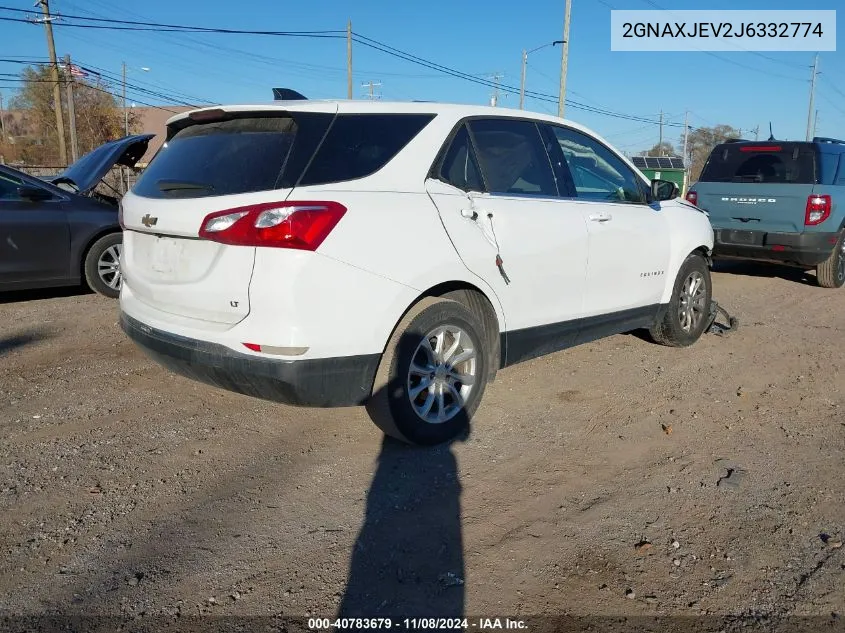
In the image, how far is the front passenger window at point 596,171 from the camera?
184 inches

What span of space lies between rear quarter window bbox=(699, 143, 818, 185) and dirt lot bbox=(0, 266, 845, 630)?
4.55 meters

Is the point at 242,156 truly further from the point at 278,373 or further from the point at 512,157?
the point at 512,157

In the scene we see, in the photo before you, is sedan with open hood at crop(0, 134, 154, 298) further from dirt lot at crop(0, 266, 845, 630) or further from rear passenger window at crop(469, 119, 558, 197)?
rear passenger window at crop(469, 119, 558, 197)

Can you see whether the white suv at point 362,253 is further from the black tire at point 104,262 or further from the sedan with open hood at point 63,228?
the black tire at point 104,262

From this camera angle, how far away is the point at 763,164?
30.0ft

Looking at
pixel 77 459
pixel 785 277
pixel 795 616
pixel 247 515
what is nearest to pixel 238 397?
pixel 77 459

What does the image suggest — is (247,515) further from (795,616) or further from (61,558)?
(795,616)

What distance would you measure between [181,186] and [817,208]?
→ 788cm

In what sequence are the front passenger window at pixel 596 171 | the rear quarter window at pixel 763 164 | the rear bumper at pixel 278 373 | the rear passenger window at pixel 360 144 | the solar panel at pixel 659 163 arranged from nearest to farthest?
1. the rear bumper at pixel 278 373
2. the rear passenger window at pixel 360 144
3. the front passenger window at pixel 596 171
4. the rear quarter window at pixel 763 164
5. the solar panel at pixel 659 163

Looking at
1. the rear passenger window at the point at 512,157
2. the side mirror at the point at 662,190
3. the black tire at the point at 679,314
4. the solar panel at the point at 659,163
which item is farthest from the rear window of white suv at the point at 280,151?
the solar panel at the point at 659,163

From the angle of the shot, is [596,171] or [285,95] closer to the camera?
[285,95]

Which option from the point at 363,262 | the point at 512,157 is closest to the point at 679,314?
the point at 512,157

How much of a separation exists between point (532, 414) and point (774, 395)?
1830 millimetres

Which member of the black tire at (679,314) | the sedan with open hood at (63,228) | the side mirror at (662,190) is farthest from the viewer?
the sedan with open hood at (63,228)
